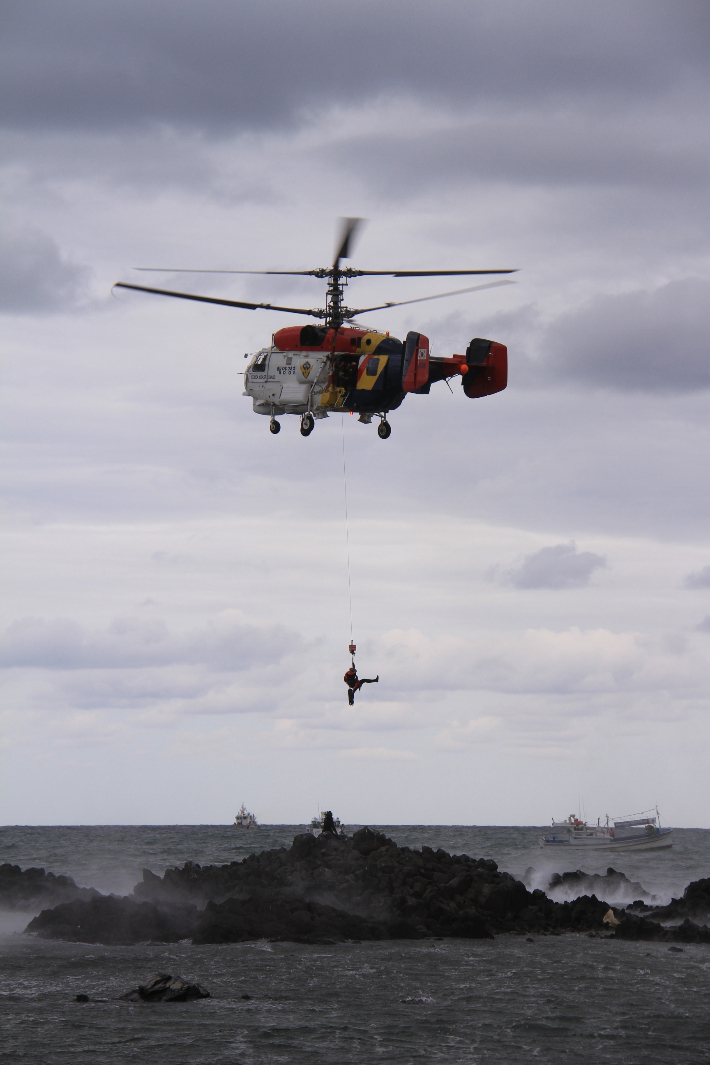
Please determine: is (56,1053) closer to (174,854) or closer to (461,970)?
(461,970)

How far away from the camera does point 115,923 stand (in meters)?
40.8

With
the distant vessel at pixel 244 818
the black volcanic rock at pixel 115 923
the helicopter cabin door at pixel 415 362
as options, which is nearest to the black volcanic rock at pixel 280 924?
the black volcanic rock at pixel 115 923

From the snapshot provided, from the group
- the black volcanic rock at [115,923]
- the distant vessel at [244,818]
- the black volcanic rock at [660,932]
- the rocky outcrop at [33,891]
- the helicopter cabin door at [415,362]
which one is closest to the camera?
the helicopter cabin door at [415,362]

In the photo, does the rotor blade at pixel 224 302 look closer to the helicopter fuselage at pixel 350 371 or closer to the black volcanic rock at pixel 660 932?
the helicopter fuselage at pixel 350 371

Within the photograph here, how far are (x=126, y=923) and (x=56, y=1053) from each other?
668 inches

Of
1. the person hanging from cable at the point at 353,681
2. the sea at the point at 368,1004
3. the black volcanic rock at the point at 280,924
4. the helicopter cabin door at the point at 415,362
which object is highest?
the helicopter cabin door at the point at 415,362

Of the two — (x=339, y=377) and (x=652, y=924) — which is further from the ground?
(x=339, y=377)

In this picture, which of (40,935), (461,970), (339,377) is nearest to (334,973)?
(461,970)

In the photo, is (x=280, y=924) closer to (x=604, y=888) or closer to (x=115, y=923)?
(x=115, y=923)

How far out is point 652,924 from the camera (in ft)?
140

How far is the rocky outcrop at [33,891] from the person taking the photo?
160 ft

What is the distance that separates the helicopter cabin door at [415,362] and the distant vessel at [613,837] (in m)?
73.0

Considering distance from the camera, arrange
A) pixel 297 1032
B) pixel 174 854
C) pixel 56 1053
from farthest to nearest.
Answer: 1. pixel 174 854
2. pixel 297 1032
3. pixel 56 1053

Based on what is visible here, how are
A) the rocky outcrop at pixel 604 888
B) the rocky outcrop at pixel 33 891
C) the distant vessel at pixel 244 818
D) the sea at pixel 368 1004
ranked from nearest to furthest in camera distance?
the sea at pixel 368 1004 < the rocky outcrop at pixel 33 891 < the rocky outcrop at pixel 604 888 < the distant vessel at pixel 244 818
